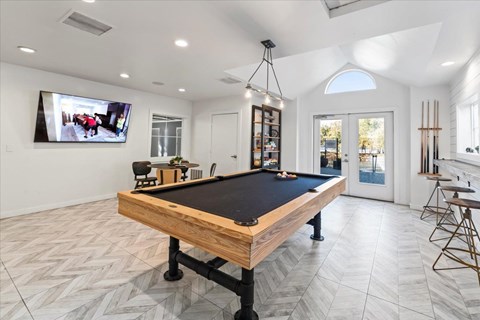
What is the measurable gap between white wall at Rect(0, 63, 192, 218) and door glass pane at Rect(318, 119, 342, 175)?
4.49m

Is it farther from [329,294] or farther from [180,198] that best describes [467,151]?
[180,198]

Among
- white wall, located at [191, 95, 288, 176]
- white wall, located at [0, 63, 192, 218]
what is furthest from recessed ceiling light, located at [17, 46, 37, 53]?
white wall, located at [191, 95, 288, 176]

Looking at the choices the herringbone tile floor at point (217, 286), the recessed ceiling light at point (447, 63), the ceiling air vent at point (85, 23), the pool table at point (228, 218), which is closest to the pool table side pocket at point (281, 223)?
the pool table at point (228, 218)

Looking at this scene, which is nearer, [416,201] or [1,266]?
[1,266]

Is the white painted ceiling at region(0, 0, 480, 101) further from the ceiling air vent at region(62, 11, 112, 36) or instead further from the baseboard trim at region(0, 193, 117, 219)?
the baseboard trim at region(0, 193, 117, 219)

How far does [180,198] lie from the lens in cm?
192

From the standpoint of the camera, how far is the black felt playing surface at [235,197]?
5.31 ft

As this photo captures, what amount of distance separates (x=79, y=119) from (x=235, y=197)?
395cm

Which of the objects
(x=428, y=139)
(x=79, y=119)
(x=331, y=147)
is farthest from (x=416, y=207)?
(x=79, y=119)

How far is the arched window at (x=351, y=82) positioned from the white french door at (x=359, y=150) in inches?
25.2

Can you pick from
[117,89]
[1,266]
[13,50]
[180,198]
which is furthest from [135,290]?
[117,89]

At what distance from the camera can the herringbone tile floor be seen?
1.73m

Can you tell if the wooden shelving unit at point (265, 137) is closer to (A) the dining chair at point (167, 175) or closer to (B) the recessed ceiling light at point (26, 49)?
(A) the dining chair at point (167, 175)

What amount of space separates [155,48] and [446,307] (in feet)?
13.2
